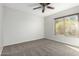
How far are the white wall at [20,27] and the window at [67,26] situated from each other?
1.53 meters

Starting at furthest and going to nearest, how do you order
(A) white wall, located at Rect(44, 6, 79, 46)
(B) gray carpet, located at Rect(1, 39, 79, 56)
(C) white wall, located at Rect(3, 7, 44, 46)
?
1. (C) white wall, located at Rect(3, 7, 44, 46)
2. (A) white wall, located at Rect(44, 6, 79, 46)
3. (B) gray carpet, located at Rect(1, 39, 79, 56)

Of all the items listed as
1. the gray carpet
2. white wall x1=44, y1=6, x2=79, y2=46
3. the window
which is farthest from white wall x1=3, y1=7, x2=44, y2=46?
the window

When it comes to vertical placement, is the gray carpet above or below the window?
below

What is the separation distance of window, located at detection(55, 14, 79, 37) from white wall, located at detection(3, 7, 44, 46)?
153 cm

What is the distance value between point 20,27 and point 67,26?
2.91 m

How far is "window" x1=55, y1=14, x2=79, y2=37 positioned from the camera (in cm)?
449

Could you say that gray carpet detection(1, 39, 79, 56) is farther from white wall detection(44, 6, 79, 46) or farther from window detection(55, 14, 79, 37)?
window detection(55, 14, 79, 37)

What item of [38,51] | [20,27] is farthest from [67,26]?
[20,27]

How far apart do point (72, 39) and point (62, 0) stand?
152 inches

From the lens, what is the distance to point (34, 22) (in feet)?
21.4

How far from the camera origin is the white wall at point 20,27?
4.85 m

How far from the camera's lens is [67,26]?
16.5 ft

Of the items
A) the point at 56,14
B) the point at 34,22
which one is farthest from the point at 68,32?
the point at 34,22

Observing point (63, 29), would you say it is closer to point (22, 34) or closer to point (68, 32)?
point (68, 32)
